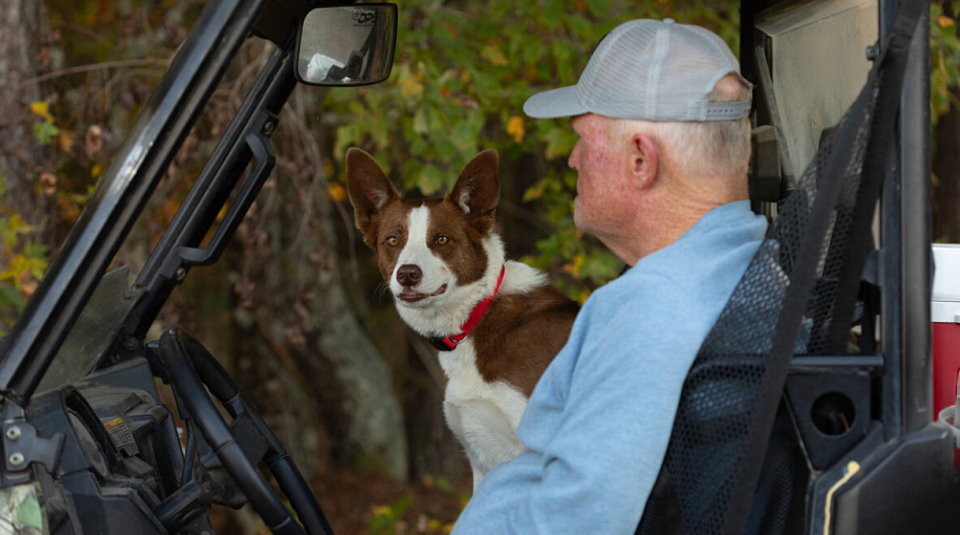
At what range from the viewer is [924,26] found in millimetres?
1154

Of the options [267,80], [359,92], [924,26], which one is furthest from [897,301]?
[359,92]

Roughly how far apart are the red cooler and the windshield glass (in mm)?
1573

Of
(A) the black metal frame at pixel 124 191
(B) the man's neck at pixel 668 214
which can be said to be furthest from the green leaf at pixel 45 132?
(B) the man's neck at pixel 668 214

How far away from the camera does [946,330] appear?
1730 millimetres

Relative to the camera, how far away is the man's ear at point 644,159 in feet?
4.42

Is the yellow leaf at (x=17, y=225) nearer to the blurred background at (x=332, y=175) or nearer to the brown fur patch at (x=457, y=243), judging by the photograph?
the blurred background at (x=332, y=175)

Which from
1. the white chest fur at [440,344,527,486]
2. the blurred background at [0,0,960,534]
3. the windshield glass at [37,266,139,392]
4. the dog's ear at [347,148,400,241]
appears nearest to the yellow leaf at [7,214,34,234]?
the blurred background at [0,0,960,534]

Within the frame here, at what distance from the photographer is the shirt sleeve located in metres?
1.17

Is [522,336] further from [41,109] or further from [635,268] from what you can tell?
[41,109]

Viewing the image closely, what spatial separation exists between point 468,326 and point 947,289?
4.09 feet

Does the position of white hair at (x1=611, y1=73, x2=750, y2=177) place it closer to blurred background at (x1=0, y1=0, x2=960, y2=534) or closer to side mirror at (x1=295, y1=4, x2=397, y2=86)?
side mirror at (x1=295, y1=4, x2=397, y2=86)

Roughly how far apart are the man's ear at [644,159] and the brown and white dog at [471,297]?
41.9 inches

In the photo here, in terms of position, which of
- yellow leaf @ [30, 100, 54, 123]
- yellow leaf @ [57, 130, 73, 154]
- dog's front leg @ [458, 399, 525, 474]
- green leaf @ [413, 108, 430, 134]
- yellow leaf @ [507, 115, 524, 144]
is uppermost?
yellow leaf @ [30, 100, 54, 123]

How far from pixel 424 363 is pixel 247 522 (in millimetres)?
1720
